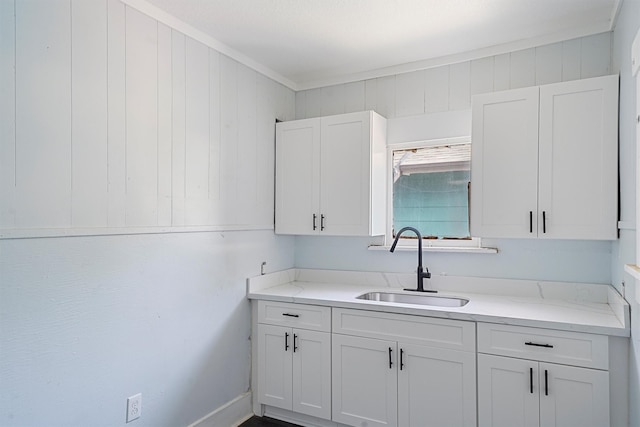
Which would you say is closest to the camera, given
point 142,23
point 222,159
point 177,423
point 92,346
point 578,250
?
point 92,346

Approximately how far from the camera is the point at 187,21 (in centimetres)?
232

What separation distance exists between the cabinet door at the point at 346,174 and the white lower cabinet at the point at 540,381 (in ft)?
3.51

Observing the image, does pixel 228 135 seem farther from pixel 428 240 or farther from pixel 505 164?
pixel 505 164

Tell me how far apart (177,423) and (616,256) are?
252 cm

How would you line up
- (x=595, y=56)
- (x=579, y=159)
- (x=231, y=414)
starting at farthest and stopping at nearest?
(x=231, y=414), (x=595, y=56), (x=579, y=159)

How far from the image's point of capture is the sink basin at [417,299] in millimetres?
2650

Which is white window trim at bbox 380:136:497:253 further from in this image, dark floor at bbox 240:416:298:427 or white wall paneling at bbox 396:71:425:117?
dark floor at bbox 240:416:298:427

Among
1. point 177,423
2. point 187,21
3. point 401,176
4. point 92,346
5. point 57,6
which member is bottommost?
point 177,423

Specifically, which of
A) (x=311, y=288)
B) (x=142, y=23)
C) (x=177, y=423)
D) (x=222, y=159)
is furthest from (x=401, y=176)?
(x=177, y=423)

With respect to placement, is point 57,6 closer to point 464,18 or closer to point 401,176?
point 464,18

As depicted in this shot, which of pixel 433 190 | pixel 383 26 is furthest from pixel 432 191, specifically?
pixel 383 26

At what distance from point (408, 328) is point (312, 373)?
0.69m

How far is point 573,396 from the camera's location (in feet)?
6.31

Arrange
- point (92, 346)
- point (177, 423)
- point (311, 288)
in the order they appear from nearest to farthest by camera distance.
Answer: point (92, 346)
point (177, 423)
point (311, 288)
